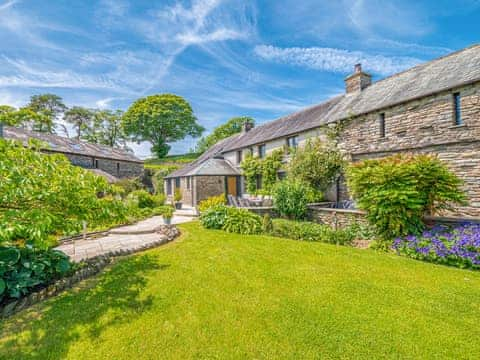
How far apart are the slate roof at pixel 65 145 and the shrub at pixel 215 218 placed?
15385mm

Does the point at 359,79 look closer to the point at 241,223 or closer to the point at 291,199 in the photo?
the point at 291,199

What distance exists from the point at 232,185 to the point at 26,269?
15278mm

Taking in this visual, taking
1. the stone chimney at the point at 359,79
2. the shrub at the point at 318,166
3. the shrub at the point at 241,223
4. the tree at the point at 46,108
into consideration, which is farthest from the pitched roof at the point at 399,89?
the tree at the point at 46,108

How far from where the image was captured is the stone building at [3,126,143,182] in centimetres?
1922

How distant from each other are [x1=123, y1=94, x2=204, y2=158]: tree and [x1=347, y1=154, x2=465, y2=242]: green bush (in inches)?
1651

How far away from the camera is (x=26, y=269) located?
12.6ft

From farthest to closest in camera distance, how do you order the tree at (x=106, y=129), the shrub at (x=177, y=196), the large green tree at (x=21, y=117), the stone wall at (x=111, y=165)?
the tree at (x=106, y=129) → the large green tree at (x=21, y=117) → the stone wall at (x=111, y=165) → the shrub at (x=177, y=196)

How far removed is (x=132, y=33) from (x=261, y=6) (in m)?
5.88

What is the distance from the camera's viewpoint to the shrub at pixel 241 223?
27.7ft

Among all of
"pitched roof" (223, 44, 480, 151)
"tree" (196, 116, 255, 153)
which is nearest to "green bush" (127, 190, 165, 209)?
"pitched roof" (223, 44, 480, 151)

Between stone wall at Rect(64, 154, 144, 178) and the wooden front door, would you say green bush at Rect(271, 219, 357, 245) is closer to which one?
the wooden front door

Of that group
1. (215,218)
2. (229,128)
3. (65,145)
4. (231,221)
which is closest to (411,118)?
(231,221)

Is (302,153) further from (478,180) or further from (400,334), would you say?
(400,334)

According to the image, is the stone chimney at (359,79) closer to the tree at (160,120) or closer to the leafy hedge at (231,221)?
the leafy hedge at (231,221)
